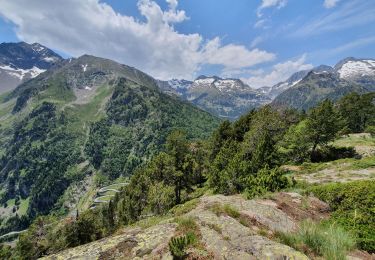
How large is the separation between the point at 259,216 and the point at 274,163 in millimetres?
38591

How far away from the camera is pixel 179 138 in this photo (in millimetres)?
71812

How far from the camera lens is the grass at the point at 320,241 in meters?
11.0

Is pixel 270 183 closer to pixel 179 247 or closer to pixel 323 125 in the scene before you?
pixel 179 247

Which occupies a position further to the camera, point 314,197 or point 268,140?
point 268,140

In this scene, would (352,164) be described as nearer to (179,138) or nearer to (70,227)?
(179,138)

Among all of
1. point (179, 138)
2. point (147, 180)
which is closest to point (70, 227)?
point (147, 180)

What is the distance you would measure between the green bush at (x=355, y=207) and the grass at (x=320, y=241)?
4.43 meters

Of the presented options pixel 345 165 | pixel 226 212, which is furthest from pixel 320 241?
pixel 345 165

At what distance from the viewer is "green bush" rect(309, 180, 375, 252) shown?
16.1m

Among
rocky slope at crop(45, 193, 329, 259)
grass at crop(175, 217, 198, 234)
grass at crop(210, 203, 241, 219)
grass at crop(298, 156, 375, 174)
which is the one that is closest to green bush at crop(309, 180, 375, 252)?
rocky slope at crop(45, 193, 329, 259)

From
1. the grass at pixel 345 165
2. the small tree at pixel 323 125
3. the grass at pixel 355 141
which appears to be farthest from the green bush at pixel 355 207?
the grass at pixel 355 141

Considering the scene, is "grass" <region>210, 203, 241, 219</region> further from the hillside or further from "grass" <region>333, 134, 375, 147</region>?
"grass" <region>333, 134, 375, 147</region>

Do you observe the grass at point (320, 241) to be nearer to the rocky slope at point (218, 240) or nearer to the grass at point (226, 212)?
the rocky slope at point (218, 240)

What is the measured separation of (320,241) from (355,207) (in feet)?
29.5
